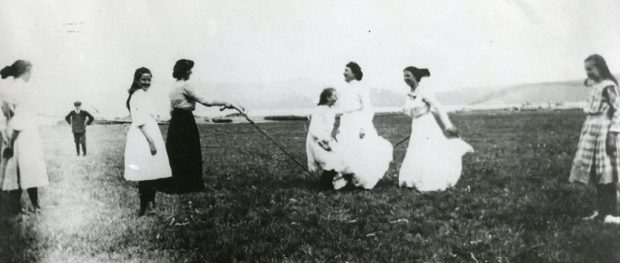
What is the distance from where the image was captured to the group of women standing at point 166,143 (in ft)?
13.6

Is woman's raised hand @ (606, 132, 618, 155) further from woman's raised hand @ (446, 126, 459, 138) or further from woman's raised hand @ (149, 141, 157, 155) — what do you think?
woman's raised hand @ (149, 141, 157, 155)

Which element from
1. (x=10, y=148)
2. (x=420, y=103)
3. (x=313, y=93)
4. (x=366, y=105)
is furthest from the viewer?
(x=366, y=105)

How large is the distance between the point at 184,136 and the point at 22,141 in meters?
1.37

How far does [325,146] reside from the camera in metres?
4.91

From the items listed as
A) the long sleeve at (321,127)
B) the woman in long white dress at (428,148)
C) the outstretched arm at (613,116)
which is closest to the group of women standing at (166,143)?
the long sleeve at (321,127)

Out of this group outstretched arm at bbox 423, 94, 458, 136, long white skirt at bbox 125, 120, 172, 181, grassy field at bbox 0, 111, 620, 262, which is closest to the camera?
grassy field at bbox 0, 111, 620, 262

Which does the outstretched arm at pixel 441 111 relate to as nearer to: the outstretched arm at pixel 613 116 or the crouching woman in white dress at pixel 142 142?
the outstretched arm at pixel 613 116

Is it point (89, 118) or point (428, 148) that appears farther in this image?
point (428, 148)

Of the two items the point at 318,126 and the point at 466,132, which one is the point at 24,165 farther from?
the point at 466,132

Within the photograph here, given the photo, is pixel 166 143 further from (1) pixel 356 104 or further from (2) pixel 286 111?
(1) pixel 356 104

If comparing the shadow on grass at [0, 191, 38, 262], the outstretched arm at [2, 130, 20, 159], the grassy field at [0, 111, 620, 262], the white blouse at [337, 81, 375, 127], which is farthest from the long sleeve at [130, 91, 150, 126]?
the white blouse at [337, 81, 375, 127]

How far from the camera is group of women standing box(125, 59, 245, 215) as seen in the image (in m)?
4.13

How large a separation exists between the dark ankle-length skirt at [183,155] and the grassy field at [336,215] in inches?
6.7

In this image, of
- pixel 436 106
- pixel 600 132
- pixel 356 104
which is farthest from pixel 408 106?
pixel 600 132
